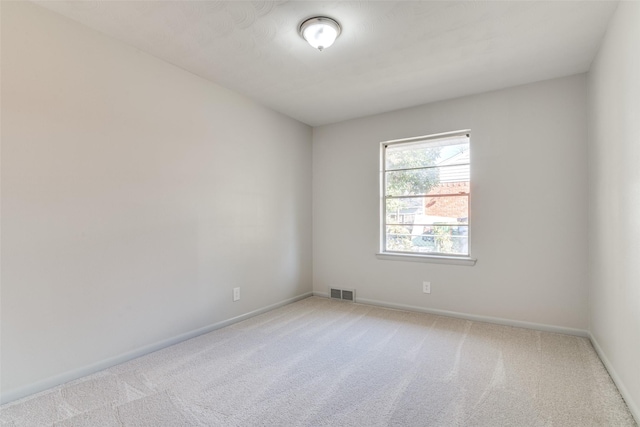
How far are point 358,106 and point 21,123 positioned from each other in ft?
9.50

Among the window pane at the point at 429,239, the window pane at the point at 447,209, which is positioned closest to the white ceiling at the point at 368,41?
the window pane at the point at 447,209

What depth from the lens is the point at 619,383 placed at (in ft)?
6.08

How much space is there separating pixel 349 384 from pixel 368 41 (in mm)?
2398

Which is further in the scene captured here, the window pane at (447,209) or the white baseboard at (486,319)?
the window pane at (447,209)

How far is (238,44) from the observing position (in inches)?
89.4

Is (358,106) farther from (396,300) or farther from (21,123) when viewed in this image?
(21,123)

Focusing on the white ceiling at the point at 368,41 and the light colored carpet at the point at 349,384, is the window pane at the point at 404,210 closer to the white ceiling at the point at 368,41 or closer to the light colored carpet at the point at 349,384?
the white ceiling at the point at 368,41

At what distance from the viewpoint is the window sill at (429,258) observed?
3.19m

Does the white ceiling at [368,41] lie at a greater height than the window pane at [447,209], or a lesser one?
greater

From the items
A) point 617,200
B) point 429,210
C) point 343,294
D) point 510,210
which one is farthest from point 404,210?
point 617,200

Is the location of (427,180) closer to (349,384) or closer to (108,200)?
(349,384)

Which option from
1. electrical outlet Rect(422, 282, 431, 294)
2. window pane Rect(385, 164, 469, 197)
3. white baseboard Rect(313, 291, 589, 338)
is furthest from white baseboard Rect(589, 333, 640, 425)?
window pane Rect(385, 164, 469, 197)

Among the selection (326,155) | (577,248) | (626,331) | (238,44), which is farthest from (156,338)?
(577,248)

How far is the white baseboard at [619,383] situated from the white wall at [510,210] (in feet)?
1.54
